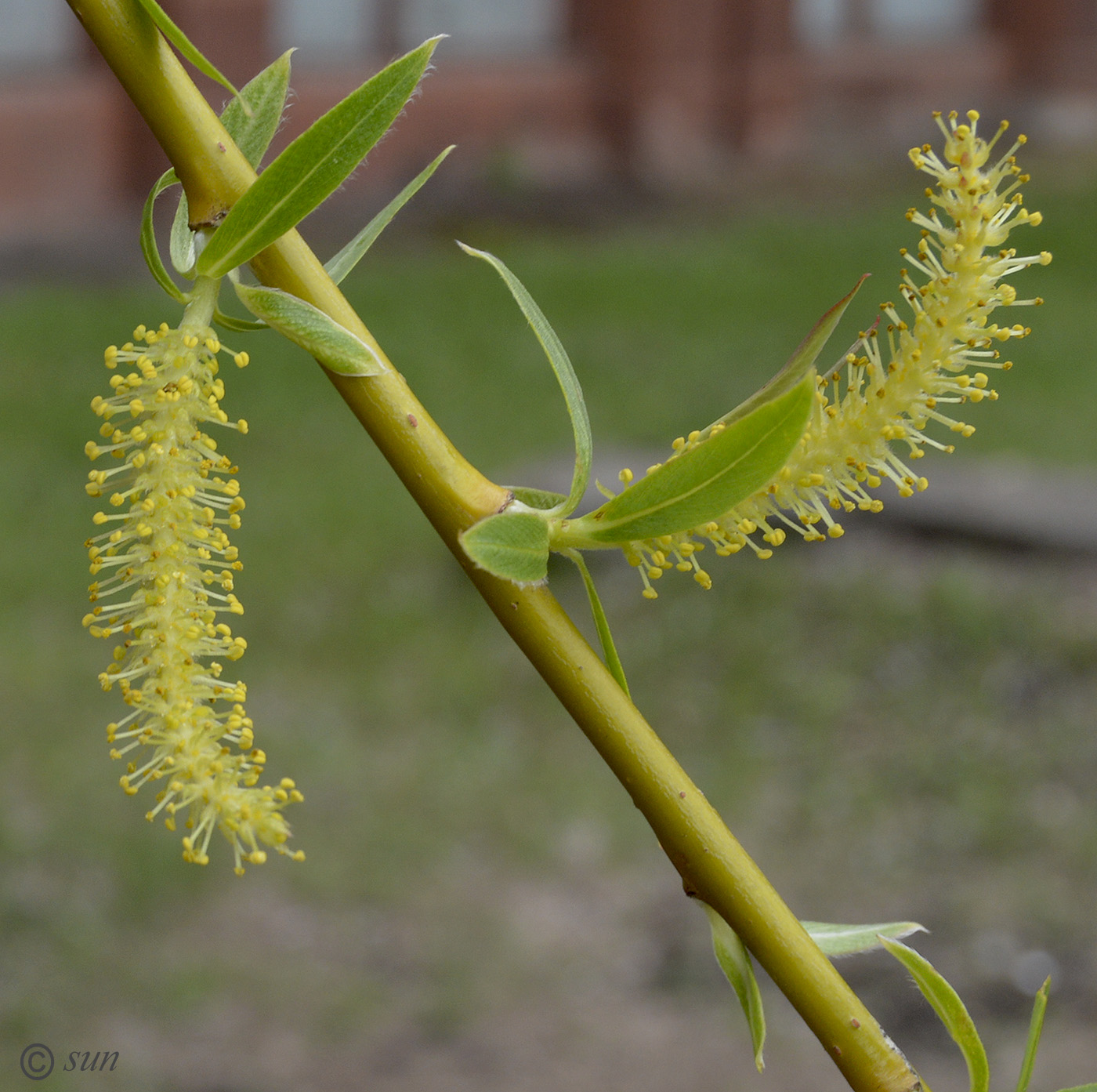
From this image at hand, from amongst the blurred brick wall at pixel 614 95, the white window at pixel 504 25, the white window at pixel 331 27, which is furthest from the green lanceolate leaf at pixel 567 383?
the white window at pixel 504 25

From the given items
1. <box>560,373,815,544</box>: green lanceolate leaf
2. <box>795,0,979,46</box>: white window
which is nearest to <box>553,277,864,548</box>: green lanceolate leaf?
<box>560,373,815,544</box>: green lanceolate leaf

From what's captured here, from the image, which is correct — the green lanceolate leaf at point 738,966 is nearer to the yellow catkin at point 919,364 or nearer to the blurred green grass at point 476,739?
the yellow catkin at point 919,364

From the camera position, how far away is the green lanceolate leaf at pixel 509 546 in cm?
31

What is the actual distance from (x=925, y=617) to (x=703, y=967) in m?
1.23

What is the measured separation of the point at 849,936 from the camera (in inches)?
15.3

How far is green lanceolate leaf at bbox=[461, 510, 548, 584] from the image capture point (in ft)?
1.00

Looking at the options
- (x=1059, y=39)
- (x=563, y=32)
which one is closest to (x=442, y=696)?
(x=563, y=32)

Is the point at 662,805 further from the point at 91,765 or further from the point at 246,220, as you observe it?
the point at 91,765

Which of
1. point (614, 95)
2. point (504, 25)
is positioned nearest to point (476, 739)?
point (614, 95)

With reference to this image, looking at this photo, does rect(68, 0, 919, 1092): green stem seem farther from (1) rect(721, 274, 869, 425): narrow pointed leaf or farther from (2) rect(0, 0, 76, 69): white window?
(2) rect(0, 0, 76, 69): white window

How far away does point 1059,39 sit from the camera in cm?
965

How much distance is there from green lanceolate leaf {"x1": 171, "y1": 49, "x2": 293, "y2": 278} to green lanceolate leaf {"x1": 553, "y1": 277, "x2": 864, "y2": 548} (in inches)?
4.0

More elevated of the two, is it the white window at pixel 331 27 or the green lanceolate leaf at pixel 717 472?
the white window at pixel 331 27

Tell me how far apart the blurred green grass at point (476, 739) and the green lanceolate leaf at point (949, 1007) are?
8.08 feet
